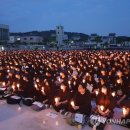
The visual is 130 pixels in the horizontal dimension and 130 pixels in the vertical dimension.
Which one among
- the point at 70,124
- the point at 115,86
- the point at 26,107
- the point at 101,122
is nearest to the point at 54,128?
the point at 70,124

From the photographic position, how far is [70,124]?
8.87 m

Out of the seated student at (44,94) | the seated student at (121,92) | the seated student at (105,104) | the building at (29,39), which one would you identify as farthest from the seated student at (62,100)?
the building at (29,39)

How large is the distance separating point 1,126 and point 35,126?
106 centimetres

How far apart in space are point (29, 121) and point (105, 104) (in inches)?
97.1

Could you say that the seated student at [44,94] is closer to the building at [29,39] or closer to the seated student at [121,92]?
the seated student at [121,92]

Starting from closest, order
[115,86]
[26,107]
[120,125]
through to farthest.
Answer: [120,125] < [26,107] < [115,86]

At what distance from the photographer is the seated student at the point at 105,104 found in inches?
356

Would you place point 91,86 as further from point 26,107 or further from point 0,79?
point 0,79

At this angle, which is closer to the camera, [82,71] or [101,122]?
[101,122]

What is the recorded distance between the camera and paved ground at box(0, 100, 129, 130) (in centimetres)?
873

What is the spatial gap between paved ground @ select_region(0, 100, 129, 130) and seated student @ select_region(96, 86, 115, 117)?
1.73 ft

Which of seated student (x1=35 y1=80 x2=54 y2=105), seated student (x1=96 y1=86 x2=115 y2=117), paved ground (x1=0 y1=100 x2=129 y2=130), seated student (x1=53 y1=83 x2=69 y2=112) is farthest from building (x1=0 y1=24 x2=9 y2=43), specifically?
seated student (x1=96 y1=86 x2=115 y2=117)

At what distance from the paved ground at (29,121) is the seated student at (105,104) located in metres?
0.53

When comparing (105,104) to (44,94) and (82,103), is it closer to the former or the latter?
(82,103)
